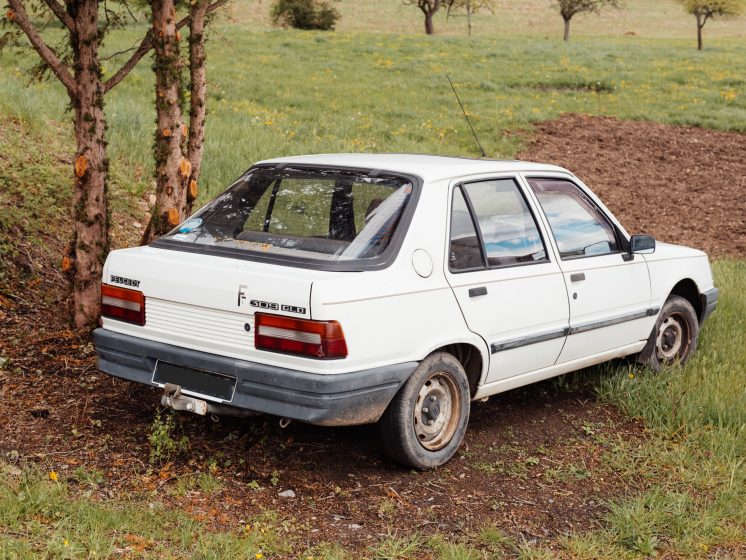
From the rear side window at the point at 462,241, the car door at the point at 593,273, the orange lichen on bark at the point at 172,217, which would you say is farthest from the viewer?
the orange lichen on bark at the point at 172,217

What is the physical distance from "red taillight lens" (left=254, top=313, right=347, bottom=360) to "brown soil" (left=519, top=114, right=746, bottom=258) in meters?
9.02

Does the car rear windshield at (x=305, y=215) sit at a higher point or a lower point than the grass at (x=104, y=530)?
higher

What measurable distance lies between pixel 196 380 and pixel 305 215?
1.08 metres

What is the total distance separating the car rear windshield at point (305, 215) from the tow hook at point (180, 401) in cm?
77

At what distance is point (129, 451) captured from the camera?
188 inches

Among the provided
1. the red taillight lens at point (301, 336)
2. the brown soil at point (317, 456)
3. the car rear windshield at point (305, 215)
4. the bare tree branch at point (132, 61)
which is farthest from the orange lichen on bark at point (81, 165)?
the red taillight lens at point (301, 336)

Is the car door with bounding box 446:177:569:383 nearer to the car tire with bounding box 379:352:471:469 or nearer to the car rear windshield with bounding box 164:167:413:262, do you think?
the car tire with bounding box 379:352:471:469

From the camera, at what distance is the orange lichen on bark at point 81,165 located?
20.8 ft

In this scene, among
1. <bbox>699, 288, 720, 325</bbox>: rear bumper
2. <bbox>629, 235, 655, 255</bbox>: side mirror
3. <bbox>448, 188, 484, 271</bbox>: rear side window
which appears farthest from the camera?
<bbox>699, 288, 720, 325</bbox>: rear bumper

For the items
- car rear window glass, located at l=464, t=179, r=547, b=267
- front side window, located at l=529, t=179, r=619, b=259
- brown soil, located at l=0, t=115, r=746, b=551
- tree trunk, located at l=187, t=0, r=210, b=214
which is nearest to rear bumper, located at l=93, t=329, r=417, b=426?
brown soil, located at l=0, t=115, r=746, b=551

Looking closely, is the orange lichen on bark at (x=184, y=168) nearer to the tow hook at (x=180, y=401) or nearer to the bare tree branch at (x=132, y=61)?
the bare tree branch at (x=132, y=61)

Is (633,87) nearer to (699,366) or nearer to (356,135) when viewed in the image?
(356,135)

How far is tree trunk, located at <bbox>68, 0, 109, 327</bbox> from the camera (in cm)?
635

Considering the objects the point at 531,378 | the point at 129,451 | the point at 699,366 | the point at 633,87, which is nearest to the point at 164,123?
the point at 129,451
